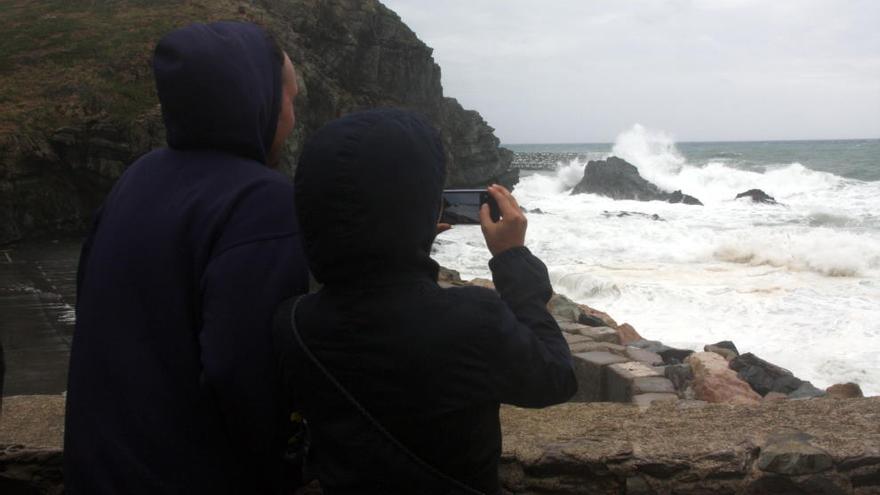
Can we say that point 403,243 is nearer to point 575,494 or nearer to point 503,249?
point 503,249

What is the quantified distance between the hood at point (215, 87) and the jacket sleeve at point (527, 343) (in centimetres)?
52

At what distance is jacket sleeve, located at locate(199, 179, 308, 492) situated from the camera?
51.6 inches

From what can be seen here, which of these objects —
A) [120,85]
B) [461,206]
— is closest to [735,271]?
[120,85]

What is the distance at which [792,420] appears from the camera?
7.82ft

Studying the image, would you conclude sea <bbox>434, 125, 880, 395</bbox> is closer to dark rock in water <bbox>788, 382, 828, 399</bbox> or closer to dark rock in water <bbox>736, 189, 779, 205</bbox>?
dark rock in water <bbox>736, 189, 779, 205</bbox>

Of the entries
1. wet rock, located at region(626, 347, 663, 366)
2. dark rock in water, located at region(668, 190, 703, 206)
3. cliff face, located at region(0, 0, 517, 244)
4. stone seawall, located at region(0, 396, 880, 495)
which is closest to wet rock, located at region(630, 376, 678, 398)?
wet rock, located at region(626, 347, 663, 366)

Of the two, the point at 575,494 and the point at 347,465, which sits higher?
the point at 347,465

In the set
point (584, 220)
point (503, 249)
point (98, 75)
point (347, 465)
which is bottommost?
point (584, 220)

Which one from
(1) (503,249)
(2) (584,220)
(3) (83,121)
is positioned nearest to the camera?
(1) (503,249)

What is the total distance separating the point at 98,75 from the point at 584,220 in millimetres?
16772

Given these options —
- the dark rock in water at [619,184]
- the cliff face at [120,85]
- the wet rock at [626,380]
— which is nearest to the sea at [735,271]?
the wet rock at [626,380]

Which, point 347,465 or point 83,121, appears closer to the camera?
point 347,465

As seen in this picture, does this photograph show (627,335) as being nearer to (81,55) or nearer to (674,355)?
(674,355)

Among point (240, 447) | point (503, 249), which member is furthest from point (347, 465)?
point (503, 249)
